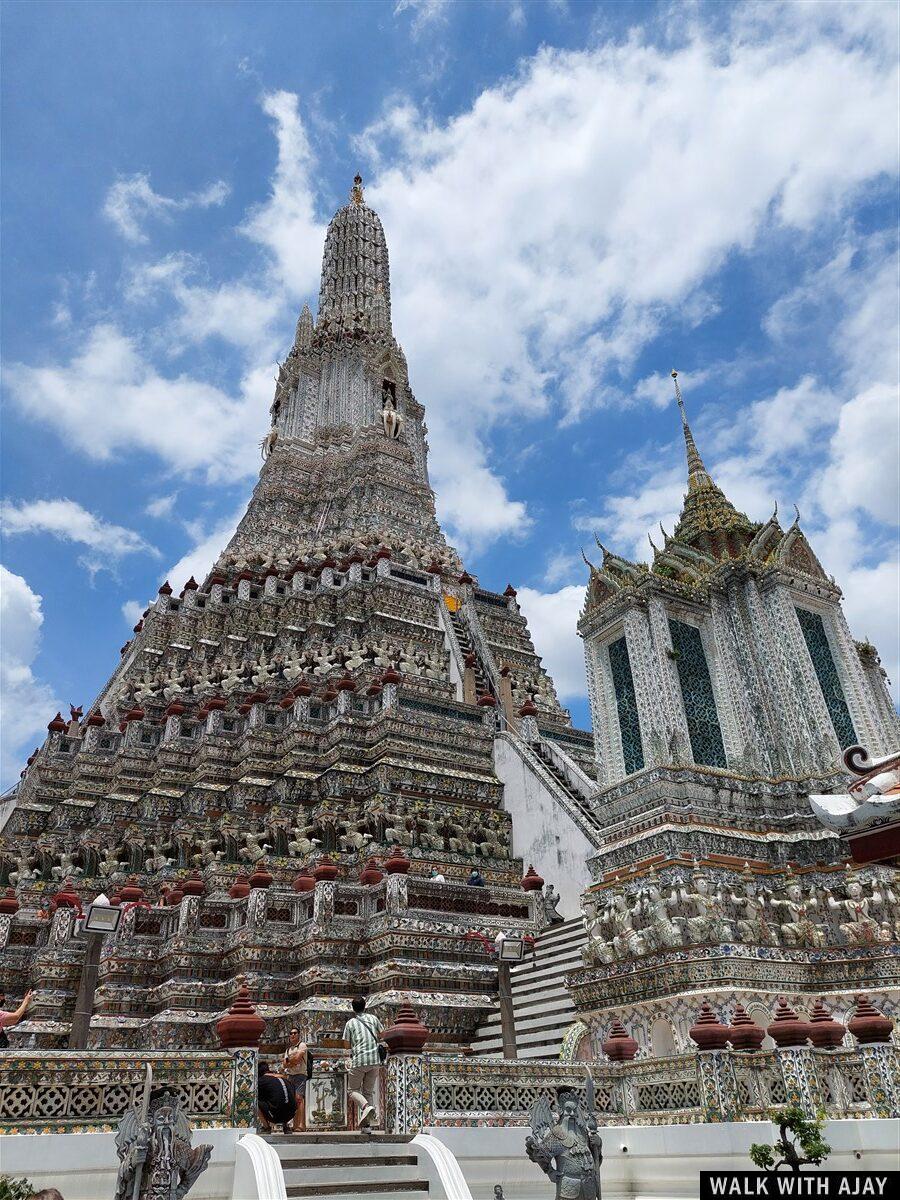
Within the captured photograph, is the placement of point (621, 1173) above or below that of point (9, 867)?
below

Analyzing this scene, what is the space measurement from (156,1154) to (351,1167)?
2.38 metres

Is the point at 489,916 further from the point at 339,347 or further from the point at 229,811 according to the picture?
the point at 339,347

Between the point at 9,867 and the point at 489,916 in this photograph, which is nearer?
the point at 489,916

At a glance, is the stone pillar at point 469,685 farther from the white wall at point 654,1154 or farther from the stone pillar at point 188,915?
the white wall at point 654,1154

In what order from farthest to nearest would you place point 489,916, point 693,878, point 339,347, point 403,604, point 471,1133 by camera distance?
1. point 339,347
2. point 403,604
3. point 489,916
4. point 693,878
5. point 471,1133

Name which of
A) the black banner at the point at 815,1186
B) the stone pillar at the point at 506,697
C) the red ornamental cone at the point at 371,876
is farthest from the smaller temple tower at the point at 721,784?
the stone pillar at the point at 506,697

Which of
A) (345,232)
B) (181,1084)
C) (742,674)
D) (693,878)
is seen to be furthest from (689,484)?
(345,232)

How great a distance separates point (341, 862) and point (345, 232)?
46.8m

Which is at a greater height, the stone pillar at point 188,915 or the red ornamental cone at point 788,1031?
the stone pillar at point 188,915

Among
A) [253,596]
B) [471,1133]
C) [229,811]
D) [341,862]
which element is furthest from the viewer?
[253,596]

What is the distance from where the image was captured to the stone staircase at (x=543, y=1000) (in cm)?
1357

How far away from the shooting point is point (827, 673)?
51.5ft

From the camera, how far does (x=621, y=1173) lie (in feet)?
28.1

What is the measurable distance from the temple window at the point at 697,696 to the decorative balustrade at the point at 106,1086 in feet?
30.2
